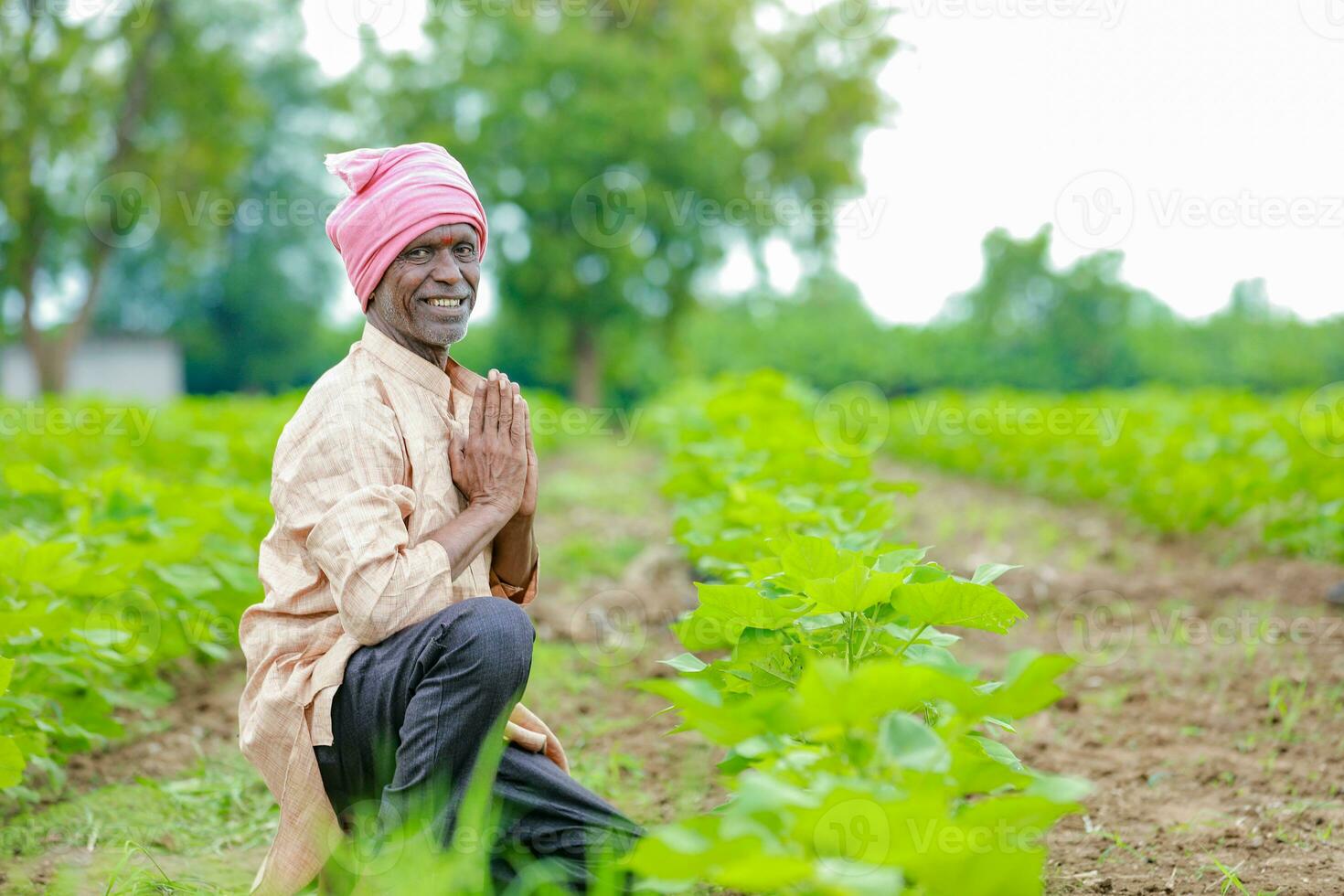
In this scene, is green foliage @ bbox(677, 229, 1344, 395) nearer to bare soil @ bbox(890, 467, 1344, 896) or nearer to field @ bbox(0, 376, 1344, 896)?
field @ bbox(0, 376, 1344, 896)

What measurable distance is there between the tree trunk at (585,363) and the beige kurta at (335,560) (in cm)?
2066

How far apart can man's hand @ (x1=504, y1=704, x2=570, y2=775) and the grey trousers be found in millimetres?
45

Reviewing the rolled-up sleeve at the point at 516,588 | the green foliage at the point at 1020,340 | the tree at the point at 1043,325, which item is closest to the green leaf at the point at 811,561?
the rolled-up sleeve at the point at 516,588

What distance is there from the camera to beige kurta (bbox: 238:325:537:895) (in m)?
2.02

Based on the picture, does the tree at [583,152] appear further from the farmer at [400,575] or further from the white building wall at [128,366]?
the farmer at [400,575]

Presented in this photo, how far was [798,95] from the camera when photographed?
2852 cm

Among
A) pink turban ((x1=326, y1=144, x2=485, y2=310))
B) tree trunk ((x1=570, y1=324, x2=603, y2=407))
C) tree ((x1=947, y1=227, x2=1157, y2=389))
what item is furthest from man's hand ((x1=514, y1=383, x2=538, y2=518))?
tree ((x1=947, y1=227, x2=1157, y2=389))

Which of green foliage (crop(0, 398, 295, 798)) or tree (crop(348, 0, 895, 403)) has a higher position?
tree (crop(348, 0, 895, 403))

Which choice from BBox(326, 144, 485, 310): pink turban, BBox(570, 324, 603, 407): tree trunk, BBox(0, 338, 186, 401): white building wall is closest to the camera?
BBox(326, 144, 485, 310): pink turban

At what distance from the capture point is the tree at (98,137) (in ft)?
59.1

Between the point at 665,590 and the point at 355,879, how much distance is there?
3.36m

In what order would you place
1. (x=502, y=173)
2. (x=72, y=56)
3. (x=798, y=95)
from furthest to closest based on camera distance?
(x=798, y=95) → (x=502, y=173) → (x=72, y=56)

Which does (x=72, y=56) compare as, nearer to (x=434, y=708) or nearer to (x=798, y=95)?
(x=798, y=95)

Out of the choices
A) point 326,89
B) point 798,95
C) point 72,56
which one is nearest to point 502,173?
point 326,89
